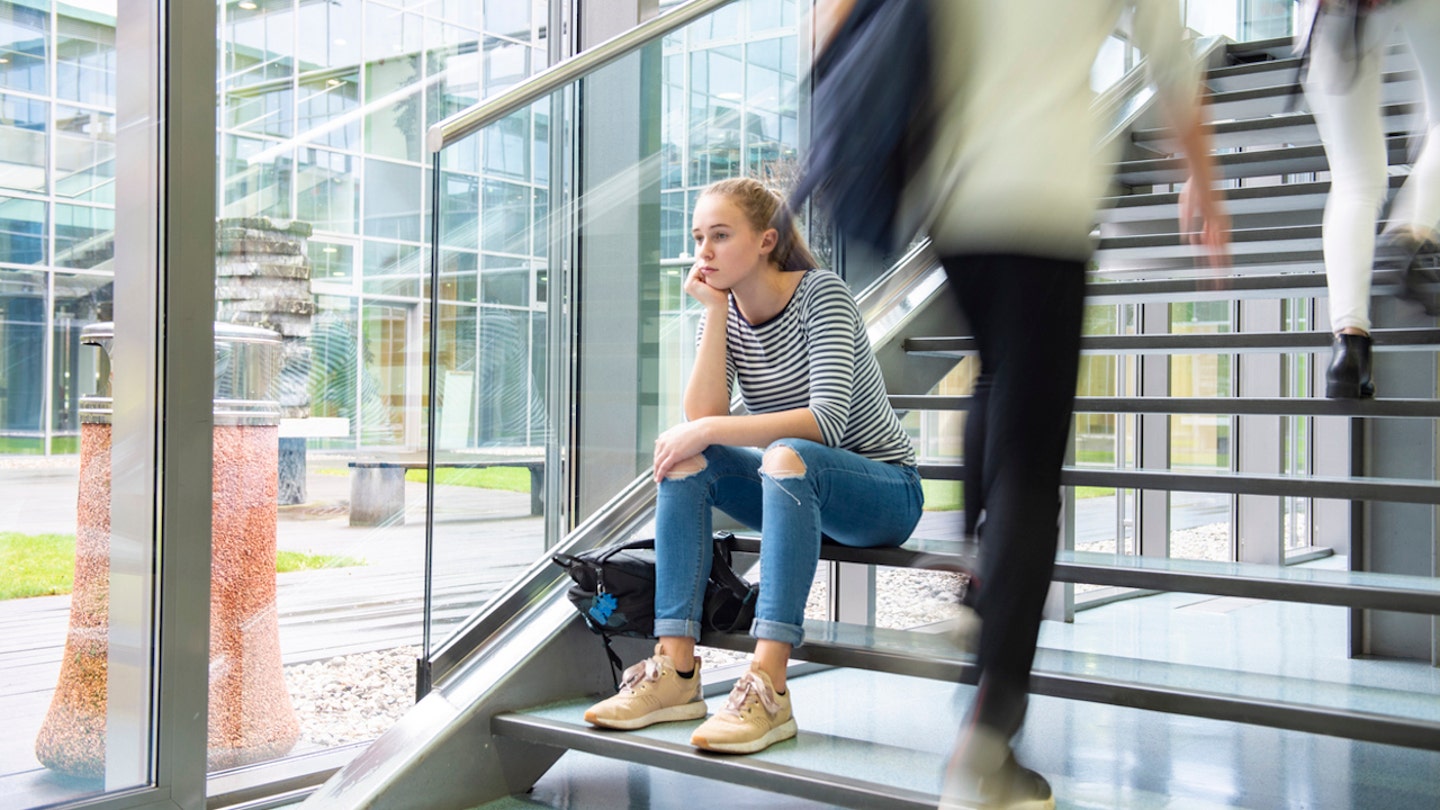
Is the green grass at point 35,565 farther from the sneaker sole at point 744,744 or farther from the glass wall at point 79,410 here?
the sneaker sole at point 744,744

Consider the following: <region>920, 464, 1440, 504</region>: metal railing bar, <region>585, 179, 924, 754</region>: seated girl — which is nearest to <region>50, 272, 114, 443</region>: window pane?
<region>585, 179, 924, 754</region>: seated girl

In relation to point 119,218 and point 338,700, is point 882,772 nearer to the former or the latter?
point 338,700

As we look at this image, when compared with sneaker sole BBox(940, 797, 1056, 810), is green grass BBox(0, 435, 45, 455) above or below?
above

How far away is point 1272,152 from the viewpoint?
364 centimetres

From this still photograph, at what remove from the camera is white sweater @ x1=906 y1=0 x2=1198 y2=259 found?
1.08 metres

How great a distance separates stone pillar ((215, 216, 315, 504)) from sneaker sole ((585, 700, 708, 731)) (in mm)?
992

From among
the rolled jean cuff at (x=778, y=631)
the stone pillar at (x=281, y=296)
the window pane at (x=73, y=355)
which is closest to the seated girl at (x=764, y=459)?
the rolled jean cuff at (x=778, y=631)

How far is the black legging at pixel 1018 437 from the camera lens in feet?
3.64

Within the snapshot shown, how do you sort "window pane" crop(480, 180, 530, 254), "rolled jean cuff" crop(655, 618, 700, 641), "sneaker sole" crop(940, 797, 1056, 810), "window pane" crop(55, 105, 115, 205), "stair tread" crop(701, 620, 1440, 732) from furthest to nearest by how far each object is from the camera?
"window pane" crop(480, 180, 530, 254) → "window pane" crop(55, 105, 115, 205) → "rolled jean cuff" crop(655, 618, 700, 641) → "stair tread" crop(701, 620, 1440, 732) → "sneaker sole" crop(940, 797, 1056, 810)

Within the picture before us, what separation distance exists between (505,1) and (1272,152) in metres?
2.22

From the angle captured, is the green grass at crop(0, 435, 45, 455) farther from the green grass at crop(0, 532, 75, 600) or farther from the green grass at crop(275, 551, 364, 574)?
the green grass at crop(275, 551, 364, 574)

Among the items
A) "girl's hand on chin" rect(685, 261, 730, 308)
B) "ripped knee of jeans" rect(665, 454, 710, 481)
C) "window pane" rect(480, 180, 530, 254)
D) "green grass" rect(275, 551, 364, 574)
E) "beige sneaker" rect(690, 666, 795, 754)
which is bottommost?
"beige sneaker" rect(690, 666, 795, 754)

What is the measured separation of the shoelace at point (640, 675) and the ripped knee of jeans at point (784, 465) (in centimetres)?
41

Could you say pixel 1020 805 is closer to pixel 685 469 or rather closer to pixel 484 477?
pixel 685 469
